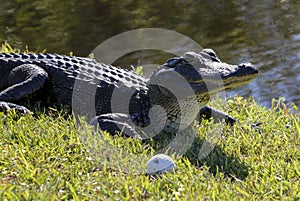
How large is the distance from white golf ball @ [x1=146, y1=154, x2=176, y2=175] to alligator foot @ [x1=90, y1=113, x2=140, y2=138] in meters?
0.71

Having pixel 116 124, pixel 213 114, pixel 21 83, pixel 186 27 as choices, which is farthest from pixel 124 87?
pixel 186 27

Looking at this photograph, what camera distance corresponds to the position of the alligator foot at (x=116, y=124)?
15.4 ft

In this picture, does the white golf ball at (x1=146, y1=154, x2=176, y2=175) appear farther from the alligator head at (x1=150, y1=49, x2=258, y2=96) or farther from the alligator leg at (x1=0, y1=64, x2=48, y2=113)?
the alligator leg at (x1=0, y1=64, x2=48, y2=113)

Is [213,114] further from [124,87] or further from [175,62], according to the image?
[124,87]

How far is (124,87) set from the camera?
525 centimetres

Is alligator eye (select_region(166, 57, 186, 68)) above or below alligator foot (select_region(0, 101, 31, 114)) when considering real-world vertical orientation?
above

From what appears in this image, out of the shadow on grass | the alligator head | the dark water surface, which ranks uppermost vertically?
the alligator head

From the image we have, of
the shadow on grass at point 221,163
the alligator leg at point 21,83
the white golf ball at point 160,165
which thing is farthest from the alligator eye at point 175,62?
the alligator leg at point 21,83

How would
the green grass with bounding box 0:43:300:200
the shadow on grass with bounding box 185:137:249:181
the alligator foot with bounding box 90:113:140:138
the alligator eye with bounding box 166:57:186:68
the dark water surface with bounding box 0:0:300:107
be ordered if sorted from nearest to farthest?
1. the green grass with bounding box 0:43:300:200
2. the shadow on grass with bounding box 185:137:249:181
3. the alligator foot with bounding box 90:113:140:138
4. the alligator eye with bounding box 166:57:186:68
5. the dark water surface with bounding box 0:0:300:107

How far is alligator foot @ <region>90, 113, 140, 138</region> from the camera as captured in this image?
468cm

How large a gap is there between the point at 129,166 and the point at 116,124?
33.0 inches

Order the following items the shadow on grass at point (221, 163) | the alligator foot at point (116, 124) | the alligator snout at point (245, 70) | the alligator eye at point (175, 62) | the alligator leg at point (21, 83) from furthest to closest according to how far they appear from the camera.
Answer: the alligator leg at point (21, 83)
the alligator eye at point (175, 62)
the alligator foot at point (116, 124)
the alligator snout at point (245, 70)
the shadow on grass at point (221, 163)

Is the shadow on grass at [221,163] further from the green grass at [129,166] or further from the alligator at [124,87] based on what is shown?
the alligator at [124,87]

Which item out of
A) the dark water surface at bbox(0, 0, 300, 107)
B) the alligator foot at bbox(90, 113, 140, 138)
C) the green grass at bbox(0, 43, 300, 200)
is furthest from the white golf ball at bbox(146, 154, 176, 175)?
the dark water surface at bbox(0, 0, 300, 107)
